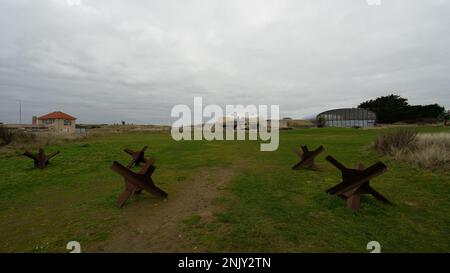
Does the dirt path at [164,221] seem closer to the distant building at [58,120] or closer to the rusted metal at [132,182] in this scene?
the rusted metal at [132,182]

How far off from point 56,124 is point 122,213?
66058 mm

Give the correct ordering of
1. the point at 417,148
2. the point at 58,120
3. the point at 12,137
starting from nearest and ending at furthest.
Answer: the point at 417,148, the point at 12,137, the point at 58,120

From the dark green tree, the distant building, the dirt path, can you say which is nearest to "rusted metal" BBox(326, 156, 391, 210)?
the dirt path

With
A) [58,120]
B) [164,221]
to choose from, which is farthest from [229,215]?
[58,120]

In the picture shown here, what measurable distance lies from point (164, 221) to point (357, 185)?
461 cm

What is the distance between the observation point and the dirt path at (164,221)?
14.3 feet

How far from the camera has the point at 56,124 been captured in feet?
197

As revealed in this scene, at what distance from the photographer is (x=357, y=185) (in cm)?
611

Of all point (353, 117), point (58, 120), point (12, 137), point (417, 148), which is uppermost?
point (353, 117)

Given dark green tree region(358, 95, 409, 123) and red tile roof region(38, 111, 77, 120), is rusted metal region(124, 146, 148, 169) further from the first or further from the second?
dark green tree region(358, 95, 409, 123)

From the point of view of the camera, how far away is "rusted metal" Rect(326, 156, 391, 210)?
5900mm

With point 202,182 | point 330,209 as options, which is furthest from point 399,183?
point 202,182

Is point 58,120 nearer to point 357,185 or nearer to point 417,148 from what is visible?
point 417,148
